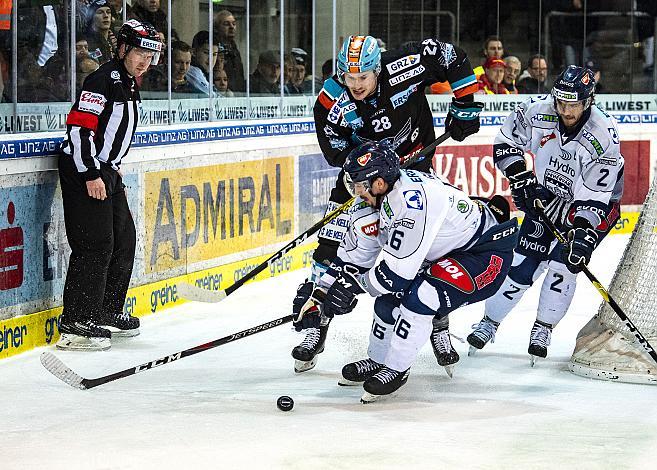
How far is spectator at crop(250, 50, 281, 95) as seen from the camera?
25.6ft

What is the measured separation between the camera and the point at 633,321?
4855mm

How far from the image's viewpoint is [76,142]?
5.25 metres

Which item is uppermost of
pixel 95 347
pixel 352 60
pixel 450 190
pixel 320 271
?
pixel 352 60

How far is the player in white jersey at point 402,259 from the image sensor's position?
4.22m

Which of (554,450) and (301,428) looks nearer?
(554,450)

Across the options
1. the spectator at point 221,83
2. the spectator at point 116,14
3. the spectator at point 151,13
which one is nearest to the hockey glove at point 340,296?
the spectator at point 116,14

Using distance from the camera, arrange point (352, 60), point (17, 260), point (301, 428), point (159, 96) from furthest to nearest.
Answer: point (159, 96), point (17, 260), point (352, 60), point (301, 428)

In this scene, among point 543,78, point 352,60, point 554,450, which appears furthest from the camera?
point 543,78

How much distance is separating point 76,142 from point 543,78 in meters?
6.31

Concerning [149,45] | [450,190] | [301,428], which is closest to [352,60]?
[450,190]

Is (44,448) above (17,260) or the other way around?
the other way around

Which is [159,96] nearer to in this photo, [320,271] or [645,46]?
[320,271]

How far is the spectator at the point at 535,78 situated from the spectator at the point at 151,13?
4497 millimetres

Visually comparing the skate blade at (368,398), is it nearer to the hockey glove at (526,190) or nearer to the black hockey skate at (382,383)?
the black hockey skate at (382,383)
